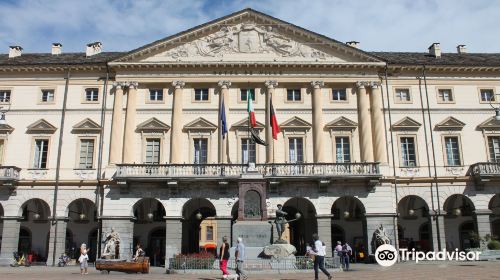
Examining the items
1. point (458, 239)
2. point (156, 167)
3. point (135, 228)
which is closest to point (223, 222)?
point (156, 167)

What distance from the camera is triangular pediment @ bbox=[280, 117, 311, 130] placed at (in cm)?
3681

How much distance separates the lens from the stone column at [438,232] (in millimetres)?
34625

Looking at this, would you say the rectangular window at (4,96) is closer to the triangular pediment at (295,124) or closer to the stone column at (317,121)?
the triangular pediment at (295,124)

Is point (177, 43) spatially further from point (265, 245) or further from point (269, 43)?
point (265, 245)

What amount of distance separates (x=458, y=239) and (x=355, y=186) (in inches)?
403

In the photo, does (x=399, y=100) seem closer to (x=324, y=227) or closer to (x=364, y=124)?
(x=364, y=124)

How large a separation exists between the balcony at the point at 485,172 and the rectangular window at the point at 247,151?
16554 mm

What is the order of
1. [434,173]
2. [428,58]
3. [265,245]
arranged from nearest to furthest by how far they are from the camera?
[265,245], [434,173], [428,58]

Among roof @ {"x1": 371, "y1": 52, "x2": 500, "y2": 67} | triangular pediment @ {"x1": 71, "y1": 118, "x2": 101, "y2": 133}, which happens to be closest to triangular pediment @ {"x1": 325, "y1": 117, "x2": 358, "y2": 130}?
roof @ {"x1": 371, "y1": 52, "x2": 500, "y2": 67}

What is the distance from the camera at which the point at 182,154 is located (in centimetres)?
3634

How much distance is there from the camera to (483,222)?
34719mm

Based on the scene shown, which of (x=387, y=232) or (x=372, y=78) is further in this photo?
(x=372, y=78)

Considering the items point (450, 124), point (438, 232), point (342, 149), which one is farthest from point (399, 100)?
point (438, 232)

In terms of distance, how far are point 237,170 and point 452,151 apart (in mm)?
16868
